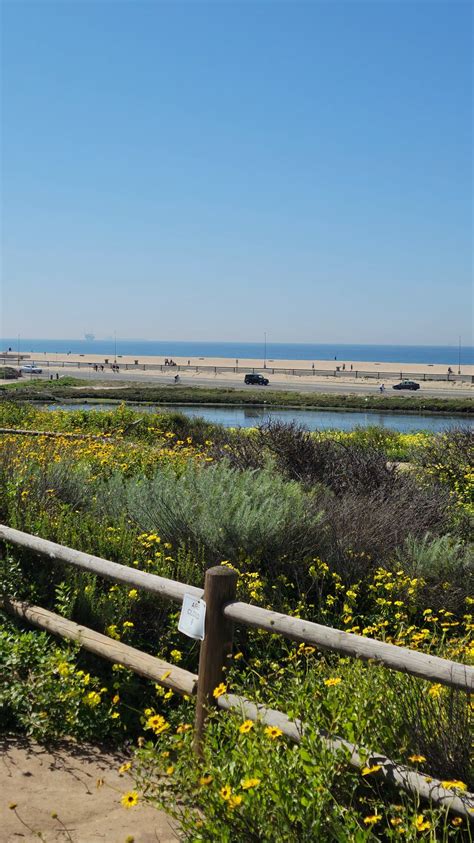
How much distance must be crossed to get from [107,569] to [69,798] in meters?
1.41

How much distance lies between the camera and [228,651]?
4.24 m

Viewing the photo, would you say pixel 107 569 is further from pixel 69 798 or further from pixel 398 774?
pixel 398 774

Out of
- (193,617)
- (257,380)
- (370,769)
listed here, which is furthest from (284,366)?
(370,769)

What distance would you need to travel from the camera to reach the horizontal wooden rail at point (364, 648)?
3.32 m

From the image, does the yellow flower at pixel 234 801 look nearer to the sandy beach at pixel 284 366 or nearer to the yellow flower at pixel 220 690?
the yellow flower at pixel 220 690

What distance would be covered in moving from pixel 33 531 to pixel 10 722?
2.13 m

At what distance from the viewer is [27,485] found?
784 centimetres

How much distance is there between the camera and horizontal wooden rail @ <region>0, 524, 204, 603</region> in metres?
4.60

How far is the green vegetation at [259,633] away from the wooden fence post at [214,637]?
0.11m

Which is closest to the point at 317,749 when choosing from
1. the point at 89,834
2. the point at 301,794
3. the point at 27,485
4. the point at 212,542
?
the point at 301,794

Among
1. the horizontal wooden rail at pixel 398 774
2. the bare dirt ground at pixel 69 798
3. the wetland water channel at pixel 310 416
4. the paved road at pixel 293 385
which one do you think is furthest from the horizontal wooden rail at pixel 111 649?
the paved road at pixel 293 385

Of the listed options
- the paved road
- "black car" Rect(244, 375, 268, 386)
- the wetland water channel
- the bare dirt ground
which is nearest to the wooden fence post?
the bare dirt ground

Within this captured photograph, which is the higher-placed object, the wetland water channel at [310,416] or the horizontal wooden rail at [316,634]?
the horizontal wooden rail at [316,634]

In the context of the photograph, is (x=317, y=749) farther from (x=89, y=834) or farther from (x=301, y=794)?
(x=89, y=834)
